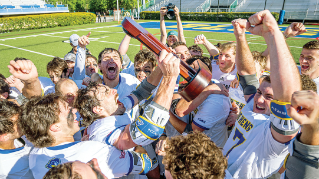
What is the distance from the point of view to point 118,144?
69.9 inches

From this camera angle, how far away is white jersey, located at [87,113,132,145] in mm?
1837

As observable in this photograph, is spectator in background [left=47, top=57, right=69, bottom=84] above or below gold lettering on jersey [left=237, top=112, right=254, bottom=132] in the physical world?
above

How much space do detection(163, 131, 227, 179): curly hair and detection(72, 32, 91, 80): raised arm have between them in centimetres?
266

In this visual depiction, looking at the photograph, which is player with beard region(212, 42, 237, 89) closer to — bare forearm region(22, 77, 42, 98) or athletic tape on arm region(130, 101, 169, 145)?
athletic tape on arm region(130, 101, 169, 145)

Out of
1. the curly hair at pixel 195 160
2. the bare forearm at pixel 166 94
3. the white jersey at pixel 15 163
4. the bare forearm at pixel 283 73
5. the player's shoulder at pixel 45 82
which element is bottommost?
the white jersey at pixel 15 163

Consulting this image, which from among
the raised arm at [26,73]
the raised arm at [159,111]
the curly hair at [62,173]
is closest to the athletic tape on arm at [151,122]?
the raised arm at [159,111]

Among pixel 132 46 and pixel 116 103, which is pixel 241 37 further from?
pixel 132 46

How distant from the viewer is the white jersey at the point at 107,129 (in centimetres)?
184

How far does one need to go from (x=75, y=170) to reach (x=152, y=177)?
64.4 inches

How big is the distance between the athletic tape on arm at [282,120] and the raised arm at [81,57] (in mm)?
2961

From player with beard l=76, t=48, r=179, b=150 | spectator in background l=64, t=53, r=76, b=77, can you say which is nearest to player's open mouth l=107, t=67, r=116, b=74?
player with beard l=76, t=48, r=179, b=150

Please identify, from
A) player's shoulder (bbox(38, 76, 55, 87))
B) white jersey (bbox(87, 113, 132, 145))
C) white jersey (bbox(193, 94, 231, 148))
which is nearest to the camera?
white jersey (bbox(87, 113, 132, 145))

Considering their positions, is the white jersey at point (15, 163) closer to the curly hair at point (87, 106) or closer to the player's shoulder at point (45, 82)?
the curly hair at point (87, 106)

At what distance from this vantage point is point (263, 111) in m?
2.13
